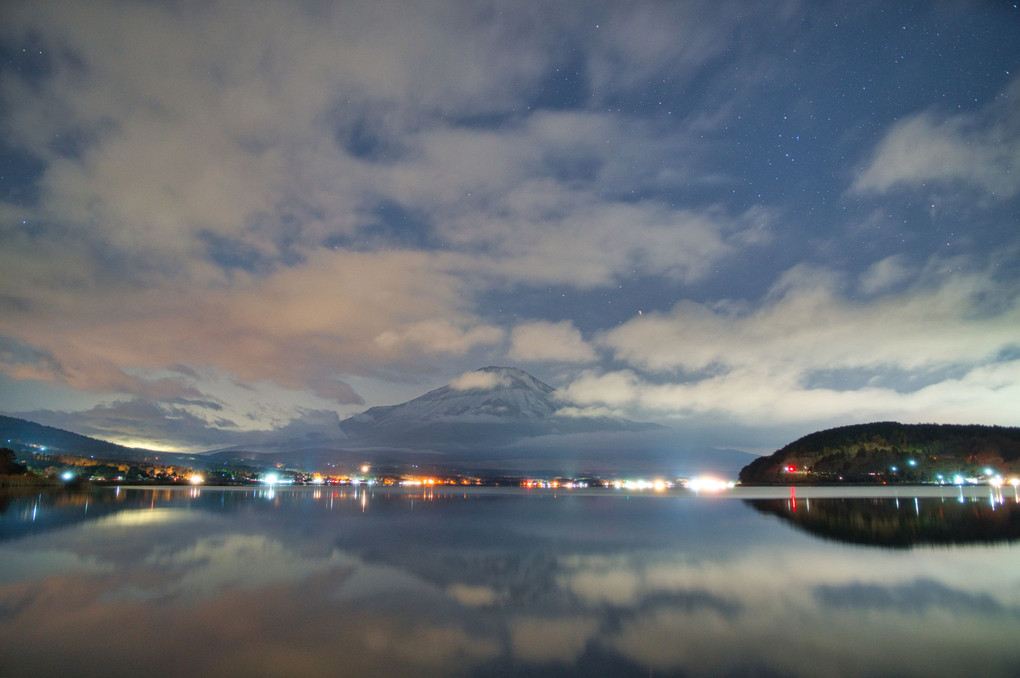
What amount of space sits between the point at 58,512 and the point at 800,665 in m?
59.6

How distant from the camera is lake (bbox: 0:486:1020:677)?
39.8 feet

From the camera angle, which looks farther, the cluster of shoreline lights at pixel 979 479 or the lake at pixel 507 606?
the cluster of shoreline lights at pixel 979 479

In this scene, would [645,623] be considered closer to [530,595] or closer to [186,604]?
[530,595]

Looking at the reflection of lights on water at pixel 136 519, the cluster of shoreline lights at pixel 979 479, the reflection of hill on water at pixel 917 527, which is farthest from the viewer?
the cluster of shoreline lights at pixel 979 479

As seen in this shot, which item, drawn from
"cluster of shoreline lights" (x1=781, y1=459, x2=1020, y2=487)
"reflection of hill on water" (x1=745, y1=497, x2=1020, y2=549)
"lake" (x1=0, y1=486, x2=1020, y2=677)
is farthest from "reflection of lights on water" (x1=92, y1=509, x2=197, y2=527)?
"cluster of shoreline lights" (x1=781, y1=459, x2=1020, y2=487)

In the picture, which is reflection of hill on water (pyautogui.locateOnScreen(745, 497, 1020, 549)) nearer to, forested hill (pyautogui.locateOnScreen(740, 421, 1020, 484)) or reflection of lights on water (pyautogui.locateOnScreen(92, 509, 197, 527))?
reflection of lights on water (pyautogui.locateOnScreen(92, 509, 197, 527))

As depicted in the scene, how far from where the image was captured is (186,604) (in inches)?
672

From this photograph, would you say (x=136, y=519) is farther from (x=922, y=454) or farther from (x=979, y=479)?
(x=979, y=479)

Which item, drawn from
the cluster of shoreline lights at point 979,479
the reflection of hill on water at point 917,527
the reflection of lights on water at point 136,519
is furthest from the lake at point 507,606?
the cluster of shoreline lights at point 979,479

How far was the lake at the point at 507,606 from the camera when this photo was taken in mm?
12133

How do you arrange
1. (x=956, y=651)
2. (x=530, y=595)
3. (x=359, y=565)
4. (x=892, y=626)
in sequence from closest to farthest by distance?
(x=956, y=651) → (x=892, y=626) → (x=530, y=595) → (x=359, y=565)

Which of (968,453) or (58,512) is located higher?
(968,453)

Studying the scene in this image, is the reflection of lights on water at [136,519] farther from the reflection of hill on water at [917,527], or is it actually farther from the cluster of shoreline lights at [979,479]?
the cluster of shoreline lights at [979,479]

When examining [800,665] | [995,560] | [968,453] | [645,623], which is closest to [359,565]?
[645,623]
